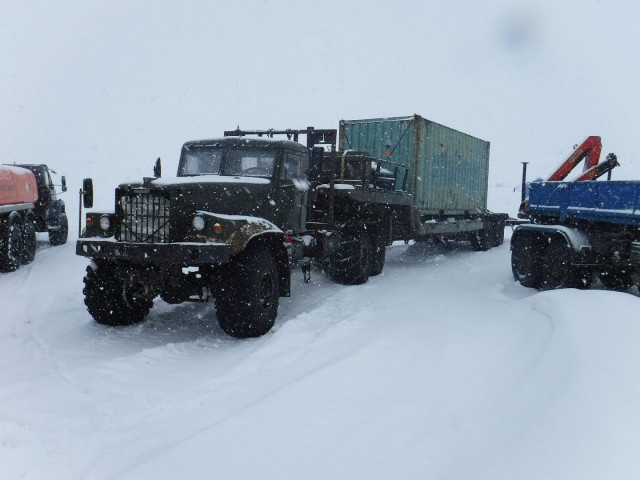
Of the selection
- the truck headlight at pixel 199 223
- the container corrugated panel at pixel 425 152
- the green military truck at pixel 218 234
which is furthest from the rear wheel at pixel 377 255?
the truck headlight at pixel 199 223

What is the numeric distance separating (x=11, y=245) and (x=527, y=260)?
31.0 ft

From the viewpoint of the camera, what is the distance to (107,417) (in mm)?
4426

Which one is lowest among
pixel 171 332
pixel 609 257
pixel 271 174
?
pixel 171 332

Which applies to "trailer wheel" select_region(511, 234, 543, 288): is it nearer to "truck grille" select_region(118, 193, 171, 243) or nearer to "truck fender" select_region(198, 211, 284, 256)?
"truck fender" select_region(198, 211, 284, 256)

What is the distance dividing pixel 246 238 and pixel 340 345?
1.54 meters

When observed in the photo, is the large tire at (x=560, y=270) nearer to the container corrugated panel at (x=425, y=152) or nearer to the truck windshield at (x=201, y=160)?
the container corrugated panel at (x=425, y=152)

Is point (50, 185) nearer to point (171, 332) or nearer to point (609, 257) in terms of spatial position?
point (171, 332)

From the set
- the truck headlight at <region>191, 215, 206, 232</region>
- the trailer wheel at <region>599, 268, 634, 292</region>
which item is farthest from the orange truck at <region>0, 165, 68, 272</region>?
the trailer wheel at <region>599, 268, 634, 292</region>

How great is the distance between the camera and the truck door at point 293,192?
25.2 ft

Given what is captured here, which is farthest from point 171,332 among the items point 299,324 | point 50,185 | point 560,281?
point 50,185

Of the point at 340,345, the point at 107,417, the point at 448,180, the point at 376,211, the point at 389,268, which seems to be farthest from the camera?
the point at 448,180

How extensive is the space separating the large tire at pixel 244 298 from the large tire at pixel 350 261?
333cm

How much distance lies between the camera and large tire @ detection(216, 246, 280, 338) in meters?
6.49

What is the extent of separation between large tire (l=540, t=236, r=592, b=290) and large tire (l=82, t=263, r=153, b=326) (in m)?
6.20
